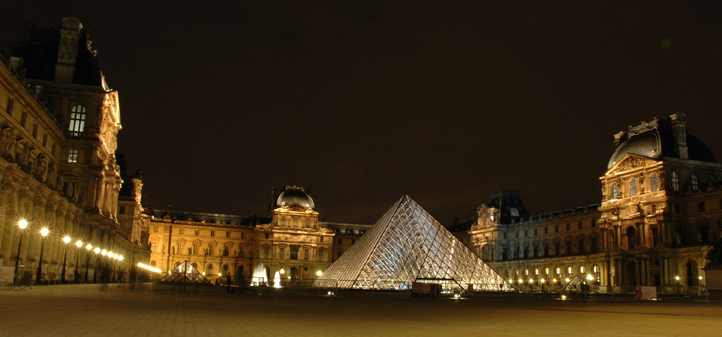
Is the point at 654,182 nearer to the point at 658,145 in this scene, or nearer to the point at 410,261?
the point at 658,145

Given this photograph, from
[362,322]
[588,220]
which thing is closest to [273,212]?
[588,220]

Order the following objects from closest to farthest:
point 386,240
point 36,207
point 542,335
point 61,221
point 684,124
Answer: point 542,335
point 36,207
point 61,221
point 386,240
point 684,124

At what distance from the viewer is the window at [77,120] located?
3472cm

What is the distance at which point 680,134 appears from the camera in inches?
1982

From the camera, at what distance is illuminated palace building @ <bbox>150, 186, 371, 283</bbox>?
7625 centimetres

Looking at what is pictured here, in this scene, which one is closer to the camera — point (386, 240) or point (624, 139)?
point (386, 240)

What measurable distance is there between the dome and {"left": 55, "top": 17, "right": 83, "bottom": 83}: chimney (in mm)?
47080

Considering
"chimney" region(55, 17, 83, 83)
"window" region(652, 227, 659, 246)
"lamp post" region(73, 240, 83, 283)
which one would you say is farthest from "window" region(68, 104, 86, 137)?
"window" region(652, 227, 659, 246)

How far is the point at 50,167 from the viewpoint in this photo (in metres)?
30.9

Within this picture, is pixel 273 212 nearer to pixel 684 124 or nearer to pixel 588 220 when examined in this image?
pixel 588 220

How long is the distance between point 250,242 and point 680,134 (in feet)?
176

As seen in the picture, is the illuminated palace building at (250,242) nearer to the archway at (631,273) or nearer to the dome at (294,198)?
the dome at (294,198)

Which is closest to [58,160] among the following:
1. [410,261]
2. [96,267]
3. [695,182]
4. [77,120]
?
[77,120]

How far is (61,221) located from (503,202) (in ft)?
186
